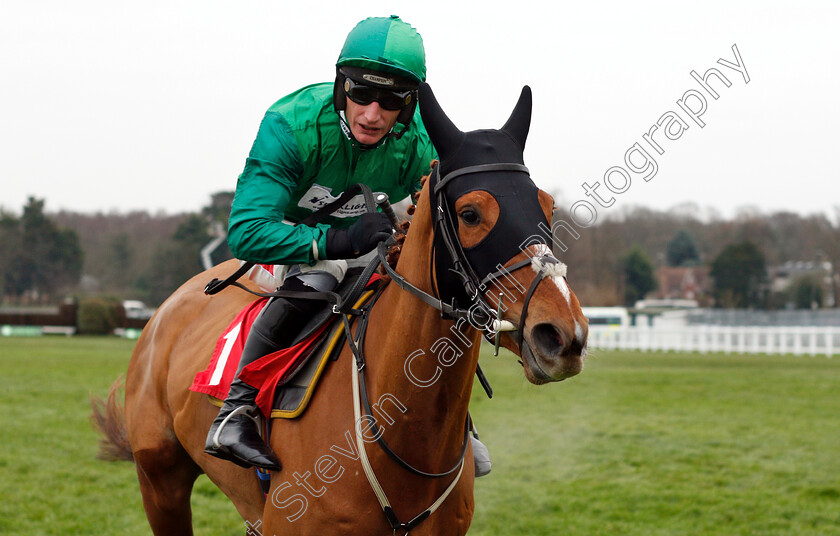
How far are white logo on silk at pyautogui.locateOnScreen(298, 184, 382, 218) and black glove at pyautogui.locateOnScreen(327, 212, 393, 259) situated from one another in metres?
0.57

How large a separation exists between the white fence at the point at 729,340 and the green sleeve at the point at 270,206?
70.3 feet

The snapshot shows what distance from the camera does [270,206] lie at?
3211mm

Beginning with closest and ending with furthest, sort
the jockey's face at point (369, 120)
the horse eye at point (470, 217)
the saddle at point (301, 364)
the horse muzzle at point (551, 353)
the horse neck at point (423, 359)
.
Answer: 1. the horse muzzle at point (551, 353)
2. the horse eye at point (470, 217)
3. the horse neck at point (423, 359)
4. the saddle at point (301, 364)
5. the jockey's face at point (369, 120)

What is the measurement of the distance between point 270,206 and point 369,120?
1.78 ft

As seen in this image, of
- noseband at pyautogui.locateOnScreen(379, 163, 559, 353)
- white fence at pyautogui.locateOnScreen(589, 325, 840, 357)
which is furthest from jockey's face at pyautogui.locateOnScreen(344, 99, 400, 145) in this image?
white fence at pyautogui.locateOnScreen(589, 325, 840, 357)

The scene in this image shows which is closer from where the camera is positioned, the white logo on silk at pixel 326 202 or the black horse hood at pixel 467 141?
the black horse hood at pixel 467 141

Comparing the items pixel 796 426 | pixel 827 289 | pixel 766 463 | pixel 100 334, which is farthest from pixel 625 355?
pixel 827 289

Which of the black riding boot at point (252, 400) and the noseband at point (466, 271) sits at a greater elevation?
the noseband at point (466, 271)

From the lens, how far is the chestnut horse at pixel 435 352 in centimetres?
233

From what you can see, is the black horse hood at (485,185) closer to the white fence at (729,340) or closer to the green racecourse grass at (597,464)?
the green racecourse grass at (597,464)

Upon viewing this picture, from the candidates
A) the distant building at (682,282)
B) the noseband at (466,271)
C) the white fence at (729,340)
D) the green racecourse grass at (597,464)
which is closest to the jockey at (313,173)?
the noseband at (466,271)

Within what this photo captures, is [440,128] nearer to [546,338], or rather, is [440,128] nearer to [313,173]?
[546,338]

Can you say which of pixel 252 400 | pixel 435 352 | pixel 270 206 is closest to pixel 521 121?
pixel 435 352

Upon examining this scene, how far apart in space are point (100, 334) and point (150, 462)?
3846 cm
